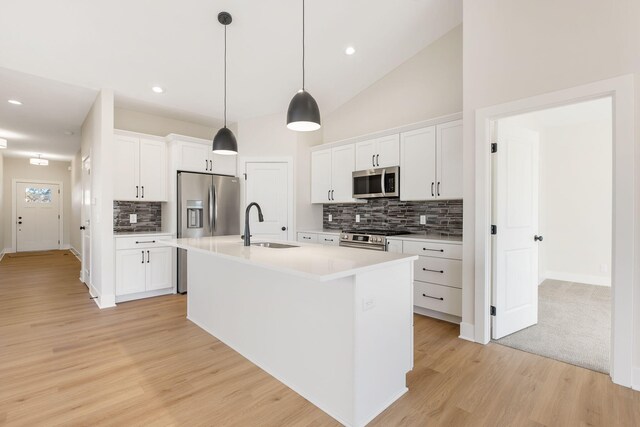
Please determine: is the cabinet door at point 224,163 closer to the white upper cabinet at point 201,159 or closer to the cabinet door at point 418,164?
the white upper cabinet at point 201,159

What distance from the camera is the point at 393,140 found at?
13.5ft

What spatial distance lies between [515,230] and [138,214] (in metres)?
5.08

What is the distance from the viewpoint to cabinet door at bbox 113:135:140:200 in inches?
169

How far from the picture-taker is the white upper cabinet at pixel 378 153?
13.5 ft

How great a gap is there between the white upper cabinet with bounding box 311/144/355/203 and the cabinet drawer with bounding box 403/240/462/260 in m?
1.34

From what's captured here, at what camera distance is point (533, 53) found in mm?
2547

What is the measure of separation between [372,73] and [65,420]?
481 centimetres

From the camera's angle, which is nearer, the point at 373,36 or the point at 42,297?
the point at 373,36

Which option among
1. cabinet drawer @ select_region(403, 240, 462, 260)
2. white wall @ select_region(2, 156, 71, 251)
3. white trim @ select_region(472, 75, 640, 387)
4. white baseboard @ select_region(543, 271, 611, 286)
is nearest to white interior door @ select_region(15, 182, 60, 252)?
white wall @ select_region(2, 156, 71, 251)

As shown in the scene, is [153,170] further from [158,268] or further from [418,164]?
[418,164]

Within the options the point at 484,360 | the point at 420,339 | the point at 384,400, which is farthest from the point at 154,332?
the point at 484,360

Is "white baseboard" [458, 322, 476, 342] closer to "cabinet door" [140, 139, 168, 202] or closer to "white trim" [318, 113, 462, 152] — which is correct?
"white trim" [318, 113, 462, 152]

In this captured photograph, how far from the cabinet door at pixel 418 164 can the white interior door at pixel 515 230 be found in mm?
854

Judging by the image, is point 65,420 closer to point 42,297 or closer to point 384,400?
point 384,400
